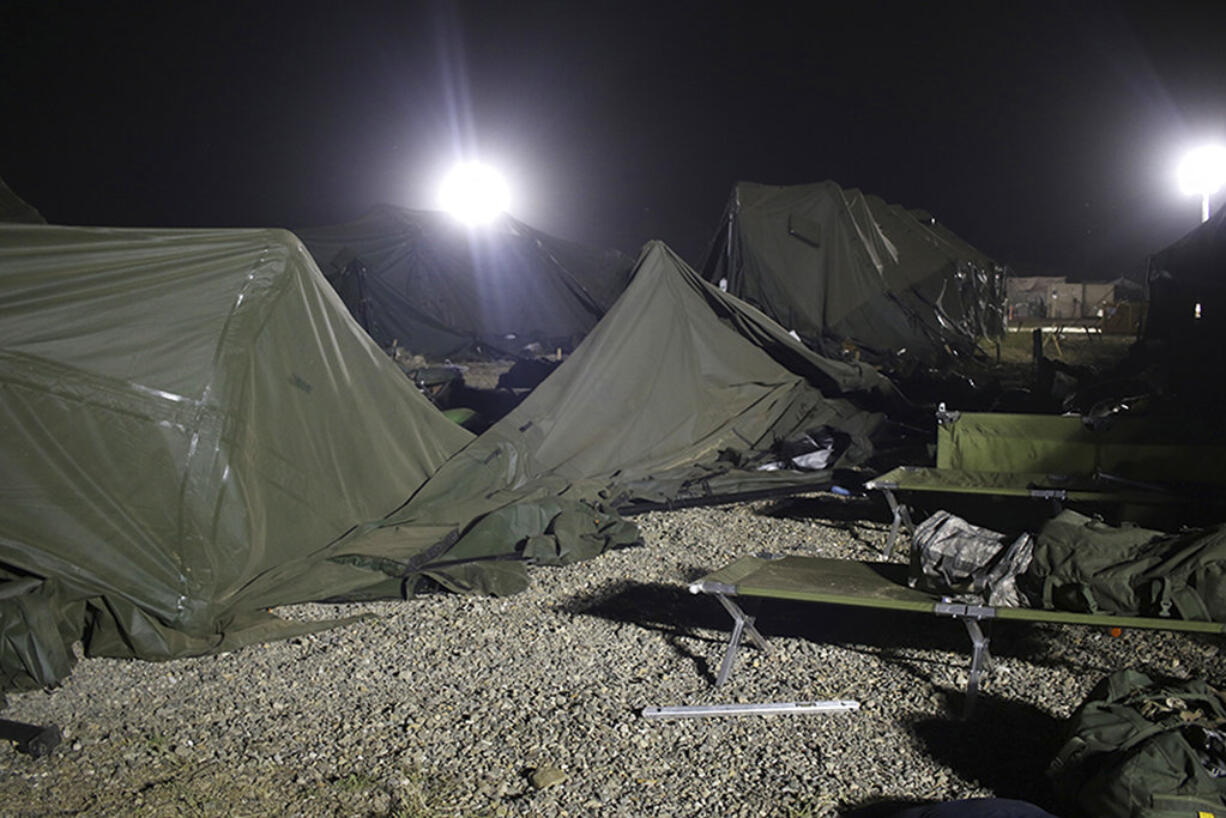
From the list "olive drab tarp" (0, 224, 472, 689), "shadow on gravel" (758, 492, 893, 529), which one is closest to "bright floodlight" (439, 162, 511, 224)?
"shadow on gravel" (758, 492, 893, 529)

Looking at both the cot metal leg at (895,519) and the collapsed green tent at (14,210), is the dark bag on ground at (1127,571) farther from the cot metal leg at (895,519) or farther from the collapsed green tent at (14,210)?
the collapsed green tent at (14,210)

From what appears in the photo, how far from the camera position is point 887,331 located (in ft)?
48.1

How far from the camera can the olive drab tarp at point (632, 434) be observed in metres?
5.71

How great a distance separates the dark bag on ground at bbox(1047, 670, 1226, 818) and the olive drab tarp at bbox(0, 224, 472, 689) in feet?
11.2

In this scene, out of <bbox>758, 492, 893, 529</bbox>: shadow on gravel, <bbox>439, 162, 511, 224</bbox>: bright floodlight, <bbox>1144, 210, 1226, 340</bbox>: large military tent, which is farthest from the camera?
<bbox>439, 162, 511, 224</bbox>: bright floodlight

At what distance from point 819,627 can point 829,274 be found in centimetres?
1065

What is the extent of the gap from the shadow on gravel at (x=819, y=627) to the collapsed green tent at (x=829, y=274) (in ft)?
30.0

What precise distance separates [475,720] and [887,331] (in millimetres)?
12256

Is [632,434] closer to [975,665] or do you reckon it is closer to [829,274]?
[975,665]

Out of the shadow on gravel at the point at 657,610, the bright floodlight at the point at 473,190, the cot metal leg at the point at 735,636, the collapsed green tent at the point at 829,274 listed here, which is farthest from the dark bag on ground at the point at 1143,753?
the bright floodlight at the point at 473,190

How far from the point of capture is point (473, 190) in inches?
896

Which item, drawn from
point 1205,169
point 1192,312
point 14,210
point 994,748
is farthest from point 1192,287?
point 1205,169

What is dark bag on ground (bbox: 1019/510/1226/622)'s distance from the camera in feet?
11.3

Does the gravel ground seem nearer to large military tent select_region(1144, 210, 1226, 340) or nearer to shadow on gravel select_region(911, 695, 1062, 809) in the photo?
shadow on gravel select_region(911, 695, 1062, 809)
